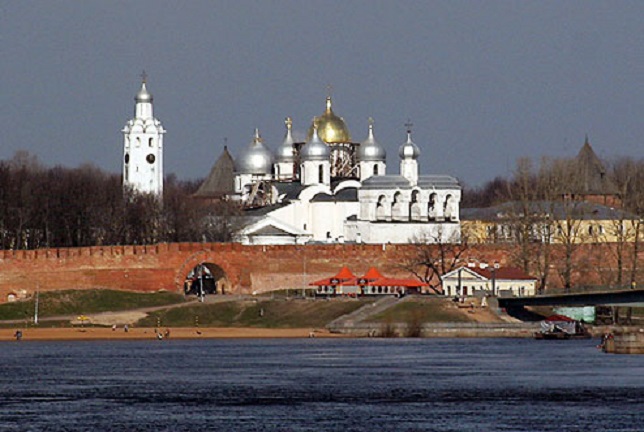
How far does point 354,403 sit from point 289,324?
114ft

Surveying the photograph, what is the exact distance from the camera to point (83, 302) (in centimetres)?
9400

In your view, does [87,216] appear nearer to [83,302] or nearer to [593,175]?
[83,302]

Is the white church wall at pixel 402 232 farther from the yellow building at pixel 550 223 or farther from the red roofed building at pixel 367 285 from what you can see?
the red roofed building at pixel 367 285

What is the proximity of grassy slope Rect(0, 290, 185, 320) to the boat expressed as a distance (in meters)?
18.1

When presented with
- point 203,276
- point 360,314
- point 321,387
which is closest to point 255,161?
point 203,276

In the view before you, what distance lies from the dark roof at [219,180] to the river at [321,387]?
5257cm

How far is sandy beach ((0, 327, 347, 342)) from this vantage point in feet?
271

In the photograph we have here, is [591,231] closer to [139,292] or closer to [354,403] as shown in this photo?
[139,292]

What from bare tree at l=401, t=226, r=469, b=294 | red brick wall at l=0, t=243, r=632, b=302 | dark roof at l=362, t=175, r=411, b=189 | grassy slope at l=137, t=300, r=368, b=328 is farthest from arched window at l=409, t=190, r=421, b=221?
grassy slope at l=137, t=300, r=368, b=328

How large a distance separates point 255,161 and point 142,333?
39.3 m

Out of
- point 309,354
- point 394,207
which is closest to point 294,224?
point 394,207

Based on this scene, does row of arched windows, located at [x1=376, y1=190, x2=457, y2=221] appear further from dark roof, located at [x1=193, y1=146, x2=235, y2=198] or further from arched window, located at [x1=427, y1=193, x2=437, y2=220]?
dark roof, located at [x1=193, y1=146, x2=235, y2=198]

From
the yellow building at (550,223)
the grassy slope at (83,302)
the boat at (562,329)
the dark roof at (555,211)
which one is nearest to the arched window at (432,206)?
the yellow building at (550,223)

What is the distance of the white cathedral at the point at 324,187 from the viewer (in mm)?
109500
